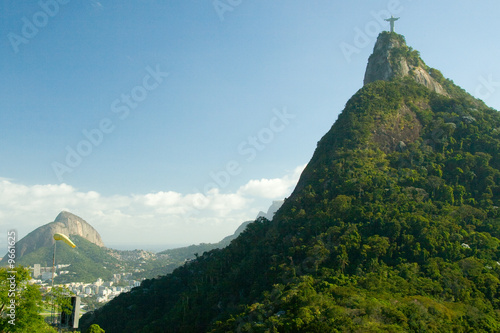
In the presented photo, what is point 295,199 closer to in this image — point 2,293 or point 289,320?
point 289,320

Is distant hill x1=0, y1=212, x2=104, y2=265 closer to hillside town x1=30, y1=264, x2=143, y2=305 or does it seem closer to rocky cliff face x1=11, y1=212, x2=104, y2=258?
rocky cliff face x1=11, y1=212, x2=104, y2=258

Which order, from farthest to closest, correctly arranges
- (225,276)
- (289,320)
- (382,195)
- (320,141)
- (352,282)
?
(320,141), (225,276), (382,195), (352,282), (289,320)

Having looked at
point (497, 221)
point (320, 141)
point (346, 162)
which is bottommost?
point (497, 221)

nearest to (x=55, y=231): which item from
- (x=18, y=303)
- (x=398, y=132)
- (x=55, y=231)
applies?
(x=55, y=231)

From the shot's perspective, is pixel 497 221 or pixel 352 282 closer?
pixel 352 282

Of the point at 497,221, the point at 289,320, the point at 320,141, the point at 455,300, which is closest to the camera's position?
the point at 289,320

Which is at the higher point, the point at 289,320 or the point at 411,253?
the point at 411,253

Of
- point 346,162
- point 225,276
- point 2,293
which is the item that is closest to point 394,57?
point 346,162
